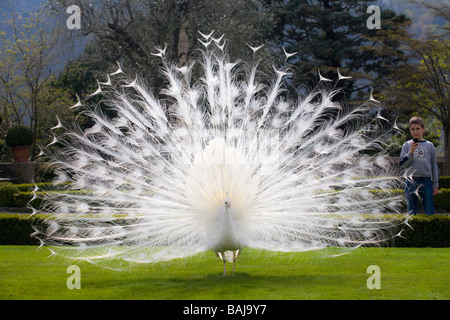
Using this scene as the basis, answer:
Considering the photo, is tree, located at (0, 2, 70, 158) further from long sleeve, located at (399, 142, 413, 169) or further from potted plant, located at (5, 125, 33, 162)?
long sleeve, located at (399, 142, 413, 169)

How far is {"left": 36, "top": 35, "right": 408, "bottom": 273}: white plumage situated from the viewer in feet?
20.9

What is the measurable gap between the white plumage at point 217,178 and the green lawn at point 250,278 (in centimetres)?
38

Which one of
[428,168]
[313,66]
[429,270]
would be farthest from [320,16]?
[429,270]

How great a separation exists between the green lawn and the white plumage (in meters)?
0.38

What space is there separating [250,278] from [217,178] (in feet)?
4.74

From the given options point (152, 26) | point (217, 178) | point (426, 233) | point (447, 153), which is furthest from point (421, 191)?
point (447, 153)

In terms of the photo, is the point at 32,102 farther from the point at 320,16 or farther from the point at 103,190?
the point at 103,190

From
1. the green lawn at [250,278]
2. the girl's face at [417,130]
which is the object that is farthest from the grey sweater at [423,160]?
the green lawn at [250,278]

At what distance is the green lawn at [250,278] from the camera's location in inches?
240

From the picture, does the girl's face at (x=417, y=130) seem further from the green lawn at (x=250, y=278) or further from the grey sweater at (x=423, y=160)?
the green lawn at (x=250, y=278)

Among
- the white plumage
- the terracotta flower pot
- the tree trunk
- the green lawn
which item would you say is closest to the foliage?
the tree trunk

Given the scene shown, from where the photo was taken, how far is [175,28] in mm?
27234

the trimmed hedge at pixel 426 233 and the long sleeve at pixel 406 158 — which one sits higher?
the long sleeve at pixel 406 158

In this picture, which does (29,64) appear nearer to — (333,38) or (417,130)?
(333,38)
